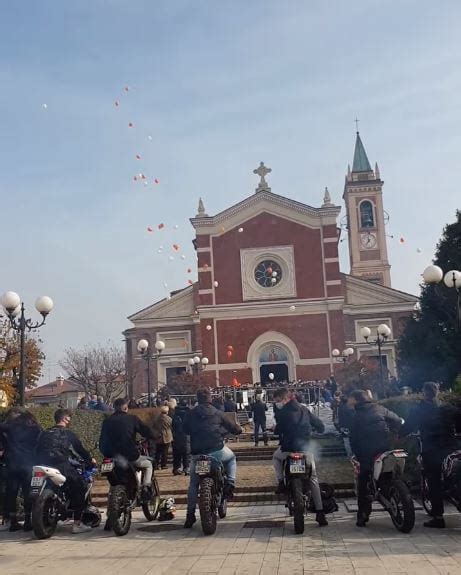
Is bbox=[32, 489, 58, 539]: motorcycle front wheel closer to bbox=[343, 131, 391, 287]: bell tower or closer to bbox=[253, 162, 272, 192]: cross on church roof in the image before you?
bbox=[253, 162, 272, 192]: cross on church roof

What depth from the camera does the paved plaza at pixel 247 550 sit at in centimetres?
568

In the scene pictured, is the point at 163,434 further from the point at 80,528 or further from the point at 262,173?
the point at 262,173

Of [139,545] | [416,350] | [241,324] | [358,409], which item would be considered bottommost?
[139,545]

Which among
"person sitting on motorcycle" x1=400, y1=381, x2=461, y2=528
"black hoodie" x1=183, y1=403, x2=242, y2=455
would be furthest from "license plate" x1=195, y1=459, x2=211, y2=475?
"person sitting on motorcycle" x1=400, y1=381, x2=461, y2=528

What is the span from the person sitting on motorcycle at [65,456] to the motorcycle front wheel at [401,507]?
367 centimetres

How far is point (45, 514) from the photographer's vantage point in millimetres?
7434

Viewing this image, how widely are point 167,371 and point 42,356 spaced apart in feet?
35.4

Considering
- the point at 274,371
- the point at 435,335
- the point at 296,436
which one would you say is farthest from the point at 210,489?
the point at 274,371

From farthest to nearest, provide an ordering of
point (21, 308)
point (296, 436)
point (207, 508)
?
1. point (21, 308)
2. point (296, 436)
3. point (207, 508)

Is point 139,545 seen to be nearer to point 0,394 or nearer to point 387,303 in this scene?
point 0,394

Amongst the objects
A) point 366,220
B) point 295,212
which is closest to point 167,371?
point 295,212

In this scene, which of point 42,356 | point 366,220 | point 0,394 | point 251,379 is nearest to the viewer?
point 0,394

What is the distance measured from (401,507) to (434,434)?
0.99 m

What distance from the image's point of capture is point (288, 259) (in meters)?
40.1
